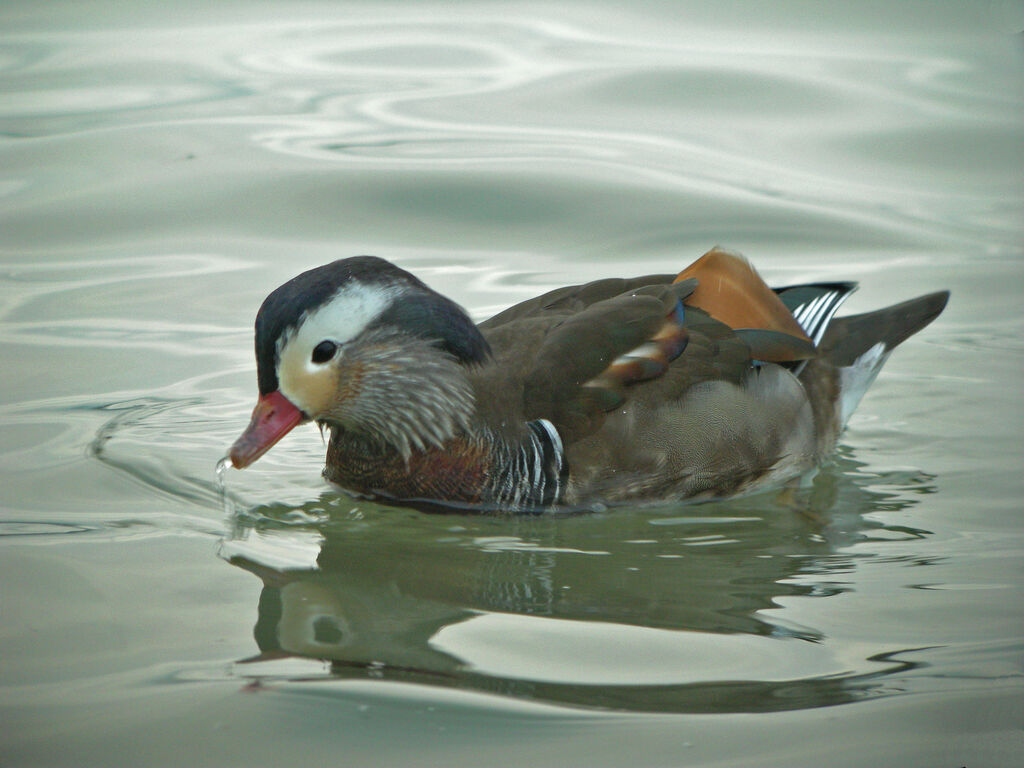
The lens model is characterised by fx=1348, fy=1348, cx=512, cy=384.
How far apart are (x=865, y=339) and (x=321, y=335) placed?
2.59 m

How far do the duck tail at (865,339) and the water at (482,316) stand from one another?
276mm

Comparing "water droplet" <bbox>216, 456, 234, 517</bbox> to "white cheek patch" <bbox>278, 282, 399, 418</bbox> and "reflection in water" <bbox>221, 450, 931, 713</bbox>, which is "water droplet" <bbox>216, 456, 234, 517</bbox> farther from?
"white cheek patch" <bbox>278, 282, 399, 418</bbox>

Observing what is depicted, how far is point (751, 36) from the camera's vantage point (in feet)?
38.5

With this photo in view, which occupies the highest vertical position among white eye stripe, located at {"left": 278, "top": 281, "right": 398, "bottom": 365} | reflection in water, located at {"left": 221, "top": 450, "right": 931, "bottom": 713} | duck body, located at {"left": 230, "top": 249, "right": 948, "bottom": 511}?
white eye stripe, located at {"left": 278, "top": 281, "right": 398, "bottom": 365}

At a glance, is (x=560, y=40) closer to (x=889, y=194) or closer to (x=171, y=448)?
(x=889, y=194)

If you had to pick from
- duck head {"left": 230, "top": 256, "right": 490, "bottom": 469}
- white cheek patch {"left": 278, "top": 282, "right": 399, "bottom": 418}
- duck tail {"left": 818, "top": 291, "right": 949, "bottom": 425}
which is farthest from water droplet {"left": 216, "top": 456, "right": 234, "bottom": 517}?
duck tail {"left": 818, "top": 291, "right": 949, "bottom": 425}

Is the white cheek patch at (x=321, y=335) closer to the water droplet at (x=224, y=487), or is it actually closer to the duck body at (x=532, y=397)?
the duck body at (x=532, y=397)

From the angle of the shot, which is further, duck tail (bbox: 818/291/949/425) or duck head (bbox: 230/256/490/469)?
duck tail (bbox: 818/291/949/425)

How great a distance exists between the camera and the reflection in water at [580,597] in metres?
3.79

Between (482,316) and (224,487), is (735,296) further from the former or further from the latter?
(224,487)

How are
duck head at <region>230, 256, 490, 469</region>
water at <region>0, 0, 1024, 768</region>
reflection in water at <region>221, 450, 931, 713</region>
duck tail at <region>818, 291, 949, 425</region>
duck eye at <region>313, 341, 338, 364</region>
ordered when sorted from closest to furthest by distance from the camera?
water at <region>0, 0, 1024, 768</region>, reflection in water at <region>221, 450, 931, 713</region>, duck head at <region>230, 256, 490, 469</region>, duck eye at <region>313, 341, 338, 364</region>, duck tail at <region>818, 291, 949, 425</region>

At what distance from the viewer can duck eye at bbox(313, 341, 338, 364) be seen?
476 cm

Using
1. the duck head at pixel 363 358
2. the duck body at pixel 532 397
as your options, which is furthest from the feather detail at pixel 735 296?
the duck head at pixel 363 358

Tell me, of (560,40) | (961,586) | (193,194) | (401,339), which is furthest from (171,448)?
(560,40)
